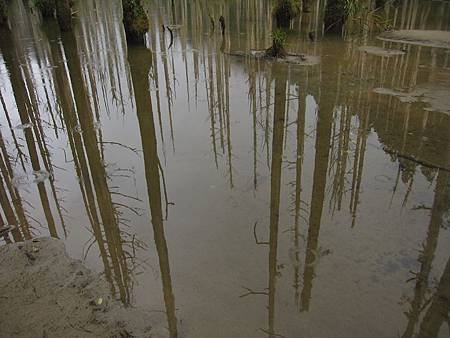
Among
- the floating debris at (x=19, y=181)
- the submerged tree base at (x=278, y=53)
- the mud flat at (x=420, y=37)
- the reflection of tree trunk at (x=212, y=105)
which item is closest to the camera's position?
the floating debris at (x=19, y=181)

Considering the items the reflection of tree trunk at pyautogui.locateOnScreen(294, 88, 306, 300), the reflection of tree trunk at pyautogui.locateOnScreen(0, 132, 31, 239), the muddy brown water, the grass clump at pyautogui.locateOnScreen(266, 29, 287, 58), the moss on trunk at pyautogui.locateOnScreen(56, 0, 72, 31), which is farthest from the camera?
the moss on trunk at pyautogui.locateOnScreen(56, 0, 72, 31)

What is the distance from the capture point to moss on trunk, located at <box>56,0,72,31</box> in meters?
9.68

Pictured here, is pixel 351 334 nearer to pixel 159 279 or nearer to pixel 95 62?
pixel 159 279

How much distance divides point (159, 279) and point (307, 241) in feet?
3.34

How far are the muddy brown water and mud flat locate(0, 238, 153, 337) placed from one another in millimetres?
97

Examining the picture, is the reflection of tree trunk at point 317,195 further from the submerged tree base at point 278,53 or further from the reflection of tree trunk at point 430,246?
the submerged tree base at point 278,53

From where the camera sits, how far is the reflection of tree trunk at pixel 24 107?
293 cm

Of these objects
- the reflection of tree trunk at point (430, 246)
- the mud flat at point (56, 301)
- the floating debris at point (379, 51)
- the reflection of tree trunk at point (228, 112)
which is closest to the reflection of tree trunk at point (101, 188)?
the mud flat at point (56, 301)

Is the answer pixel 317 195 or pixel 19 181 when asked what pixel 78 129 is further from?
pixel 317 195

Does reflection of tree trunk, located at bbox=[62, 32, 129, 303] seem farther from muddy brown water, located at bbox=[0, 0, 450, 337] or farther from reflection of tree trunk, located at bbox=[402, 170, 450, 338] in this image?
reflection of tree trunk, located at bbox=[402, 170, 450, 338]

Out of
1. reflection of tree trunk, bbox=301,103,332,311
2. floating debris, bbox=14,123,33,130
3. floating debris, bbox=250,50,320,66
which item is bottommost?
reflection of tree trunk, bbox=301,103,332,311

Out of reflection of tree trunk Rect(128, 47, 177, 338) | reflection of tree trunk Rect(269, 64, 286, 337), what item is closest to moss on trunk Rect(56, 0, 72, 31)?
reflection of tree trunk Rect(128, 47, 177, 338)

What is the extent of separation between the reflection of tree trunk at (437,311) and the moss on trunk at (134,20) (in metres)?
7.54

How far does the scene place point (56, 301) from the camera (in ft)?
6.84
